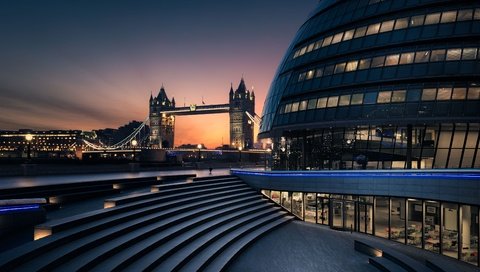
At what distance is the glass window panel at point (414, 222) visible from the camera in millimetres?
24422

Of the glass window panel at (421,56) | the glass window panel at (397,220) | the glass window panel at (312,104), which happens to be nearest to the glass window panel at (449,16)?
the glass window panel at (421,56)

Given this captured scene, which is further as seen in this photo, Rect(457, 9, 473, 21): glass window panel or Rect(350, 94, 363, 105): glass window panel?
Rect(350, 94, 363, 105): glass window panel

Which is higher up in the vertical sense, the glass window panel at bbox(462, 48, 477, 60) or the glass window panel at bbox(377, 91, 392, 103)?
the glass window panel at bbox(462, 48, 477, 60)

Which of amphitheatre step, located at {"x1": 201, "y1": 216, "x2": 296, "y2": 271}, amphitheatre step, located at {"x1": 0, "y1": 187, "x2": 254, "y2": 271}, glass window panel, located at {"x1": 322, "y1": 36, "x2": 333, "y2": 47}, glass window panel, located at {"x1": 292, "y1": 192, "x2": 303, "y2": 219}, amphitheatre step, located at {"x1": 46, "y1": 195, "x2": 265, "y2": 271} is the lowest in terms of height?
amphitheatre step, located at {"x1": 201, "y1": 216, "x2": 296, "y2": 271}

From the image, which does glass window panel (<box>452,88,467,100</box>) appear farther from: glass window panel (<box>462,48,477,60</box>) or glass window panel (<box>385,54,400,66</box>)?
glass window panel (<box>385,54,400,66</box>)

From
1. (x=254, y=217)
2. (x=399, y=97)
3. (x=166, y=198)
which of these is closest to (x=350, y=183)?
(x=254, y=217)

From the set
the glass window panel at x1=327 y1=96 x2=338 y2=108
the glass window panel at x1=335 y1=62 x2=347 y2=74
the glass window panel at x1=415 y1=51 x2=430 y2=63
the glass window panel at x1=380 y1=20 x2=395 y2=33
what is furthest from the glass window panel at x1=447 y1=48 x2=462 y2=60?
the glass window panel at x1=327 y1=96 x2=338 y2=108

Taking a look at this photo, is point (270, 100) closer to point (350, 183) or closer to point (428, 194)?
point (350, 183)

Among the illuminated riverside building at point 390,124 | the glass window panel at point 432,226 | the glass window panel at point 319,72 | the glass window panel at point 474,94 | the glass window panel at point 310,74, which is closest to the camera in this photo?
the glass window panel at point 432,226

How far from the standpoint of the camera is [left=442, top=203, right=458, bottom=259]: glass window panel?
2198 centimetres

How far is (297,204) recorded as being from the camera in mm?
32125

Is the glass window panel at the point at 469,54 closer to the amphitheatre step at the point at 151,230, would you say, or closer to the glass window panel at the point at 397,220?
the glass window panel at the point at 397,220

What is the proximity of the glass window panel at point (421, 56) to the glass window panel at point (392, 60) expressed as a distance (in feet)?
5.40

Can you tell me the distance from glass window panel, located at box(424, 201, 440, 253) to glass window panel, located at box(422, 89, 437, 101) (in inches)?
449
